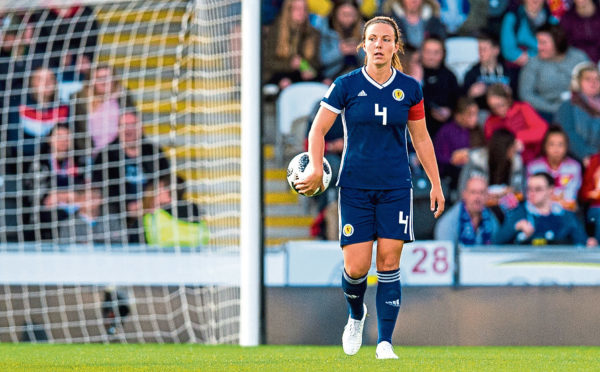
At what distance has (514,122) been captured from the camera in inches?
387

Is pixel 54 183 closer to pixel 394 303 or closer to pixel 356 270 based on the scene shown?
pixel 356 270

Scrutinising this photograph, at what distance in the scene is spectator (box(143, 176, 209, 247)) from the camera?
850 centimetres

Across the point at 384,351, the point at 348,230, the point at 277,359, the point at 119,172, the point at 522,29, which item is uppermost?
Result: the point at 522,29

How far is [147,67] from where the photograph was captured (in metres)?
10.4

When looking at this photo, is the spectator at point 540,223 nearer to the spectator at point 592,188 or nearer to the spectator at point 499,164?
the spectator at point 592,188

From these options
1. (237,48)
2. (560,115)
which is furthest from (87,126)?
(560,115)

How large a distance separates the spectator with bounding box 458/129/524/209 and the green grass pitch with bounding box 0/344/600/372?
2.60 metres

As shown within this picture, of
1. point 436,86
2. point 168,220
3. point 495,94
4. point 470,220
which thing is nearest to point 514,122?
point 495,94

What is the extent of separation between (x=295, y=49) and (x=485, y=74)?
6.15 ft

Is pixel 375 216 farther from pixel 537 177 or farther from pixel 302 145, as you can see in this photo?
pixel 302 145

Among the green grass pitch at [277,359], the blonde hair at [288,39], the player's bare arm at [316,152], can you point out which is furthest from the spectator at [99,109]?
the player's bare arm at [316,152]

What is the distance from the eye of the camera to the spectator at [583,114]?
32.5 ft

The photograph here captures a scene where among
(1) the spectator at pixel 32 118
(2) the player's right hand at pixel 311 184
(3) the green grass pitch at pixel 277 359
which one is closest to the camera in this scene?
(3) the green grass pitch at pixel 277 359

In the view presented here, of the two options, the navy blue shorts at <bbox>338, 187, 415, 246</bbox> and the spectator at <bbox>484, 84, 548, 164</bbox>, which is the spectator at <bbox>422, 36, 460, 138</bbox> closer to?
the spectator at <bbox>484, 84, 548, 164</bbox>
